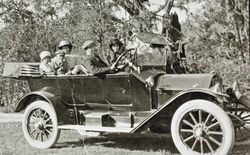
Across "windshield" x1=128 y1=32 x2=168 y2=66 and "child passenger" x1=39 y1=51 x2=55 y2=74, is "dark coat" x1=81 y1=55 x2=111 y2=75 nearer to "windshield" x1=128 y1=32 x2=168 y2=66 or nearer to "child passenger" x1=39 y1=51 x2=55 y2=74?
"windshield" x1=128 y1=32 x2=168 y2=66

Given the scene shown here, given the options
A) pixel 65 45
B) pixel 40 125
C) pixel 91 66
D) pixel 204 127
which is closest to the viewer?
pixel 204 127

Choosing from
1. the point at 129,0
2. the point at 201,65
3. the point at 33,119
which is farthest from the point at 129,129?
the point at 129,0

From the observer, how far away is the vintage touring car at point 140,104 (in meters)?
5.37

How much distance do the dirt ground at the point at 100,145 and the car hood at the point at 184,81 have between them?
975 mm

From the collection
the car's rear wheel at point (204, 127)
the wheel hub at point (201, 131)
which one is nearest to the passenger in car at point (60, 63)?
the car's rear wheel at point (204, 127)

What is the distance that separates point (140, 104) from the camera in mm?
6129

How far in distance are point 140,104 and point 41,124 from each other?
6.08 ft

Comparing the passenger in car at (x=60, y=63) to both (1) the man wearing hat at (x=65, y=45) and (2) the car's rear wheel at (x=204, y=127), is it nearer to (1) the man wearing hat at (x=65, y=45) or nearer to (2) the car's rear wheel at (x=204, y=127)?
(1) the man wearing hat at (x=65, y=45)

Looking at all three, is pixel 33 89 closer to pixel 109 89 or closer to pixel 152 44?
pixel 109 89

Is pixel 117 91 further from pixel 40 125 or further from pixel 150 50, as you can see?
pixel 40 125

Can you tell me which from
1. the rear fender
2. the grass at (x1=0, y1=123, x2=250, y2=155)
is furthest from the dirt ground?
the rear fender

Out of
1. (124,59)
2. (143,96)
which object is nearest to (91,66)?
(124,59)

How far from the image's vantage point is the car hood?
5629 mm

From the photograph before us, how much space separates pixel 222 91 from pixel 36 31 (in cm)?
1088
